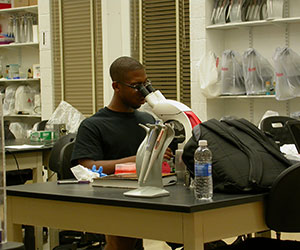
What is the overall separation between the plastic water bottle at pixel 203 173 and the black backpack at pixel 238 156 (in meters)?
0.05

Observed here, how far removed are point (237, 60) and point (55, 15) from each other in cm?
237

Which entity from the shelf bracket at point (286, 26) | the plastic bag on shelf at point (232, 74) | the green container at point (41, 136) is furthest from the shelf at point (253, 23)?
the green container at point (41, 136)

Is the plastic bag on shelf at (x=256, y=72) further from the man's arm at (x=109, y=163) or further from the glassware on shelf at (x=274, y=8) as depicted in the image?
the man's arm at (x=109, y=163)

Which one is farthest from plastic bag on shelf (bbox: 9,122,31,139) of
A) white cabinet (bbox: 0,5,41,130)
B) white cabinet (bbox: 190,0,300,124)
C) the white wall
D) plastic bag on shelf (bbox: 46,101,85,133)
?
white cabinet (bbox: 190,0,300,124)

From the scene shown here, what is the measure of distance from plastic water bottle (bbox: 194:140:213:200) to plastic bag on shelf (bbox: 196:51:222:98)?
3216 mm

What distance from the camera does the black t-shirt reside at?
2811 mm

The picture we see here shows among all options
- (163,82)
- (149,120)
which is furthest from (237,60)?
(149,120)

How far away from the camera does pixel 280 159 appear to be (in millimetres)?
2043

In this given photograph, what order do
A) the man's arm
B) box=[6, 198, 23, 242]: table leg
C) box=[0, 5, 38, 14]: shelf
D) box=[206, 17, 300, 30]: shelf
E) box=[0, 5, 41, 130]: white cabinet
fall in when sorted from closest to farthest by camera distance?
box=[6, 198, 23, 242]: table leg
the man's arm
box=[206, 17, 300, 30]: shelf
box=[0, 5, 38, 14]: shelf
box=[0, 5, 41, 130]: white cabinet

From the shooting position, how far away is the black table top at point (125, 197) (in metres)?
1.75

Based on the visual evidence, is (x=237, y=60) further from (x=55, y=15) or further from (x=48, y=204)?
(x=48, y=204)

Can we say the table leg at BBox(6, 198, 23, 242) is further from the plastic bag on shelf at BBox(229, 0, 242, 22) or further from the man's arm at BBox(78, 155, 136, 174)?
the plastic bag on shelf at BBox(229, 0, 242, 22)

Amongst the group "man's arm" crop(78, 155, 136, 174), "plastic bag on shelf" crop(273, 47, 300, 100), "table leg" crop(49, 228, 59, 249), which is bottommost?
"table leg" crop(49, 228, 59, 249)

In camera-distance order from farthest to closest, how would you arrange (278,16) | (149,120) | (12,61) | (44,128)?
(12,61), (44,128), (278,16), (149,120)
